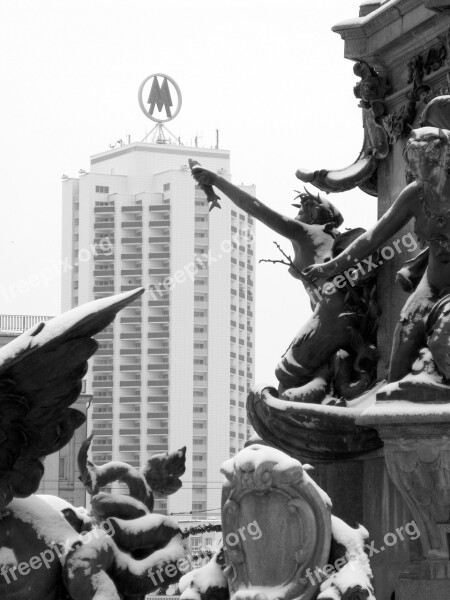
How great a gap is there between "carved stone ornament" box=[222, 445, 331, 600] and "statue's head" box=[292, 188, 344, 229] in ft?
13.5

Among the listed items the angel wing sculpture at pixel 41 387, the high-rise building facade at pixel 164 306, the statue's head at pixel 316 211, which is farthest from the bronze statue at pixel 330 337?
the high-rise building facade at pixel 164 306

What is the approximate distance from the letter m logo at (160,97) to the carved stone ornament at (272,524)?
61.8 meters

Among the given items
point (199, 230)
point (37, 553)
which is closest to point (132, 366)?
point (199, 230)

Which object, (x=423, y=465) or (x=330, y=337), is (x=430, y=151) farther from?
(x=330, y=337)

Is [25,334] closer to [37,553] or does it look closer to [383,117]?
[37,553]

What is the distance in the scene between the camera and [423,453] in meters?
10.6

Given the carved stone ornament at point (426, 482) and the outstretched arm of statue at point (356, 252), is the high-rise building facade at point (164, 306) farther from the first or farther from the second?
the carved stone ornament at point (426, 482)

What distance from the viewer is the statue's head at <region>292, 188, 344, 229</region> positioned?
1306 cm

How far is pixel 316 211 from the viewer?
13.1 metres

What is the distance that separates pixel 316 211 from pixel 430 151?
223 centimetres

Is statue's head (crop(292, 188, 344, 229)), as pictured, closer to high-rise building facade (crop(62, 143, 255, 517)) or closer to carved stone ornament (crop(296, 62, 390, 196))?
carved stone ornament (crop(296, 62, 390, 196))

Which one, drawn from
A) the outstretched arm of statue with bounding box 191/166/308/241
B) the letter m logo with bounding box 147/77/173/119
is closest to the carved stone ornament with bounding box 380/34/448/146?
the outstretched arm of statue with bounding box 191/166/308/241

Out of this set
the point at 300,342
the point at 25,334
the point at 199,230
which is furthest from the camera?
the point at 199,230

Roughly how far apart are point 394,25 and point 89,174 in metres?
41.0
